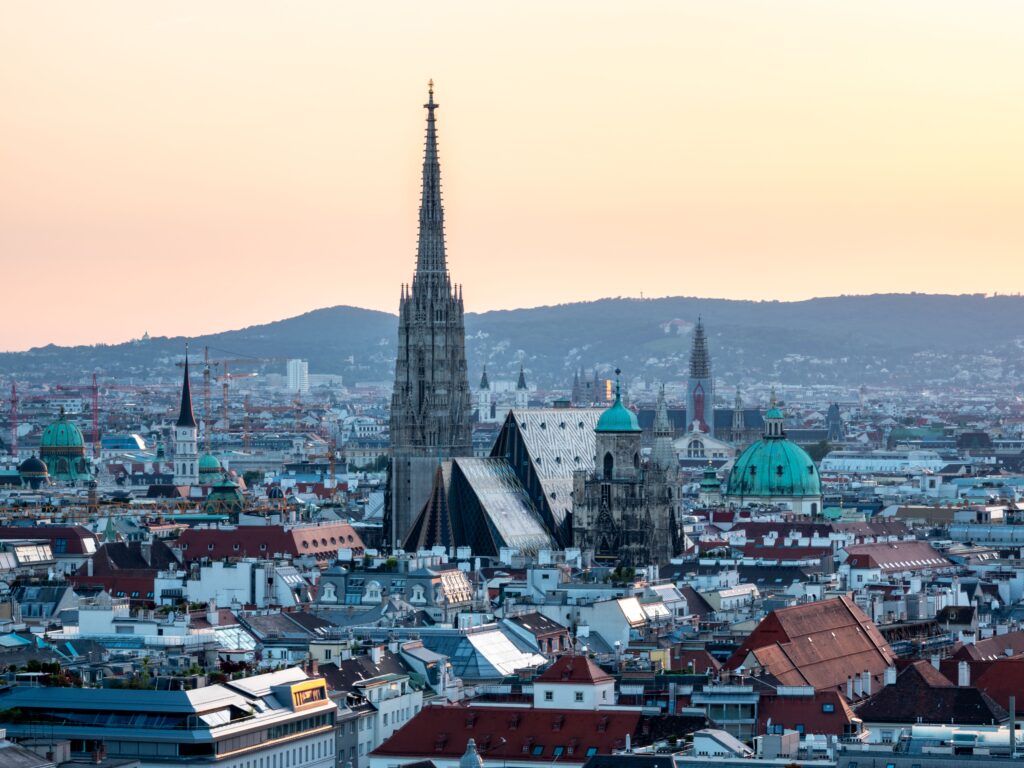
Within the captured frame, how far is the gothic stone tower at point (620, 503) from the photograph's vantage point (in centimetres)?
16638

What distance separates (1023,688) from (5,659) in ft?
94.9

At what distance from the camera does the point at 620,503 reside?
167250 mm

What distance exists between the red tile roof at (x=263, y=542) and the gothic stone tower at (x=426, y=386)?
11.4 ft

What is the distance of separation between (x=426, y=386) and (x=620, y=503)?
16.5 meters

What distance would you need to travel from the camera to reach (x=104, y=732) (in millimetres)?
80938

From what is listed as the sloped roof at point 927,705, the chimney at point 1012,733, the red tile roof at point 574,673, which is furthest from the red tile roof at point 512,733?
the chimney at point 1012,733

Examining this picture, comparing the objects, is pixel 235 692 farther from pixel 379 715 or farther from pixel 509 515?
pixel 509 515

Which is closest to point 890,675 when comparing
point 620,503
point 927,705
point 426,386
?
point 927,705

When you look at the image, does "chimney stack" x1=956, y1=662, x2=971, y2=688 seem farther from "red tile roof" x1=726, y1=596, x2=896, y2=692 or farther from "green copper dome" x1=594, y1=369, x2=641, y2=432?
"green copper dome" x1=594, y1=369, x2=641, y2=432

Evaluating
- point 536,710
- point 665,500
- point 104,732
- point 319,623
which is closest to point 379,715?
point 536,710

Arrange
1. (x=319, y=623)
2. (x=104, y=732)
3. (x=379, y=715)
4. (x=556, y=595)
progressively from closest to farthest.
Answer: (x=104, y=732), (x=379, y=715), (x=319, y=623), (x=556, y=595)

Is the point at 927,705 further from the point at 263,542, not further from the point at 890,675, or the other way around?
the point at 263,542

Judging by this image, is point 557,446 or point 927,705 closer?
point 927,705

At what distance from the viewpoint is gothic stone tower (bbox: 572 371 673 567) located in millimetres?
166375
